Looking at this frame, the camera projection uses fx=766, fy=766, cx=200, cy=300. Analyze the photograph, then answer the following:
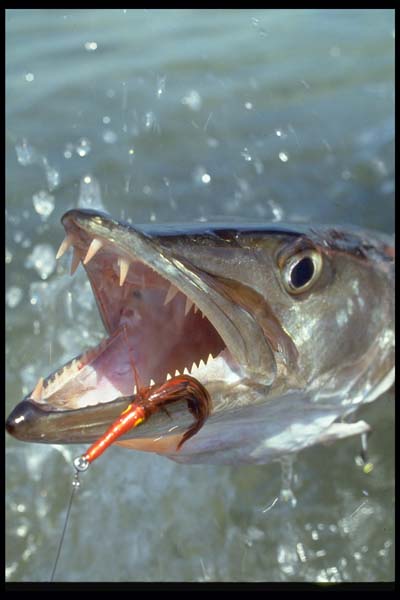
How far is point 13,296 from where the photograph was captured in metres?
4.47

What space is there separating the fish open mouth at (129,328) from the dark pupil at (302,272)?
27 centimetres

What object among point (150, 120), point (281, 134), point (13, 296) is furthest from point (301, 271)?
point (281, 134)

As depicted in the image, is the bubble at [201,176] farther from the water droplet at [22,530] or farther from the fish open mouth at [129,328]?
the fish open mouth at [129,328]

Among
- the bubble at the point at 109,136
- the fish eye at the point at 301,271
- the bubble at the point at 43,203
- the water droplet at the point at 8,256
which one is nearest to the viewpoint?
the fish eye at the point at 301,271

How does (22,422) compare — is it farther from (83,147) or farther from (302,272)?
(83,147)

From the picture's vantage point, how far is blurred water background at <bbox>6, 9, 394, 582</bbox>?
3.28 m

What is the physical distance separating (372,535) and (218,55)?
5.11 m

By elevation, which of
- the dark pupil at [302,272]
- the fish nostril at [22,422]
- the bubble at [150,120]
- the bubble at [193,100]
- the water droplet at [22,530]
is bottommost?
the fish nostril at [22,422]

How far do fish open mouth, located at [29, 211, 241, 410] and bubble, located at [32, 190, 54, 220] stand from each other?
293cm

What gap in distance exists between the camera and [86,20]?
7.70 metres

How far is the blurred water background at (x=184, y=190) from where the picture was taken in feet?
10.8

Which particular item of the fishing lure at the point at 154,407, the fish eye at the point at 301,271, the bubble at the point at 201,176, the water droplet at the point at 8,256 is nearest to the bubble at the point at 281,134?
the bubble at the point at 201,176

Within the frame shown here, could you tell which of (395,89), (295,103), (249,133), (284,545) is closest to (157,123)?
(249,133)
